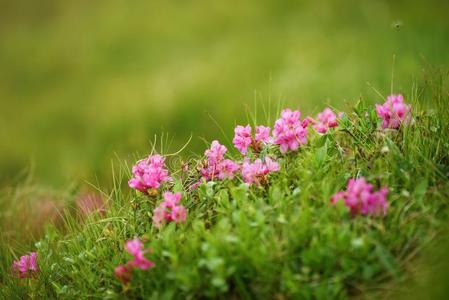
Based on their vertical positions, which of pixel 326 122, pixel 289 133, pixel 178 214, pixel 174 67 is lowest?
pixel 178 214

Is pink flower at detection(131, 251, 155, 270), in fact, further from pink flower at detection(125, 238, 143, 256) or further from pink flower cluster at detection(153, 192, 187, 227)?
pink flower cluster at detection(153, 192, 187, 227)

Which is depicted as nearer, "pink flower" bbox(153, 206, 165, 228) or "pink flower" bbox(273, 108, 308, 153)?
"pink flower" bbox(153, 206, 165, 228)

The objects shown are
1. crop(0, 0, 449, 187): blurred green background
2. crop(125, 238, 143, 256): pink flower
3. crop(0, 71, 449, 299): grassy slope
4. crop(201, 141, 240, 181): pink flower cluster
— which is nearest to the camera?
crop(0, 71, 449, 299): grassy slope

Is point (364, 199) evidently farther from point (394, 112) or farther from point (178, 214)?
point (178, 214)

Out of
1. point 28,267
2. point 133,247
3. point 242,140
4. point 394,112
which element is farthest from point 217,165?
point 28,267

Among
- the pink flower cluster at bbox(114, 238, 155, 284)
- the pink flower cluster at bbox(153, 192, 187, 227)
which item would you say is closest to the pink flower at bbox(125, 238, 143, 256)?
the pink flower cluster at bbox(114, 238, 155, 284)

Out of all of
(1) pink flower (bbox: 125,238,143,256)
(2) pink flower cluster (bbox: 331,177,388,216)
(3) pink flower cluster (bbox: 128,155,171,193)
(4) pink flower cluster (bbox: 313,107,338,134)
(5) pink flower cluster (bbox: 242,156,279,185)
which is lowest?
(2) pink flower cluster (bbox: 331,177,388,216)

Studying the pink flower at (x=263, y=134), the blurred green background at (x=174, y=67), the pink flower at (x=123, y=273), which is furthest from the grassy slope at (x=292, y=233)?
the blurred green background at (x=174, y=67)
